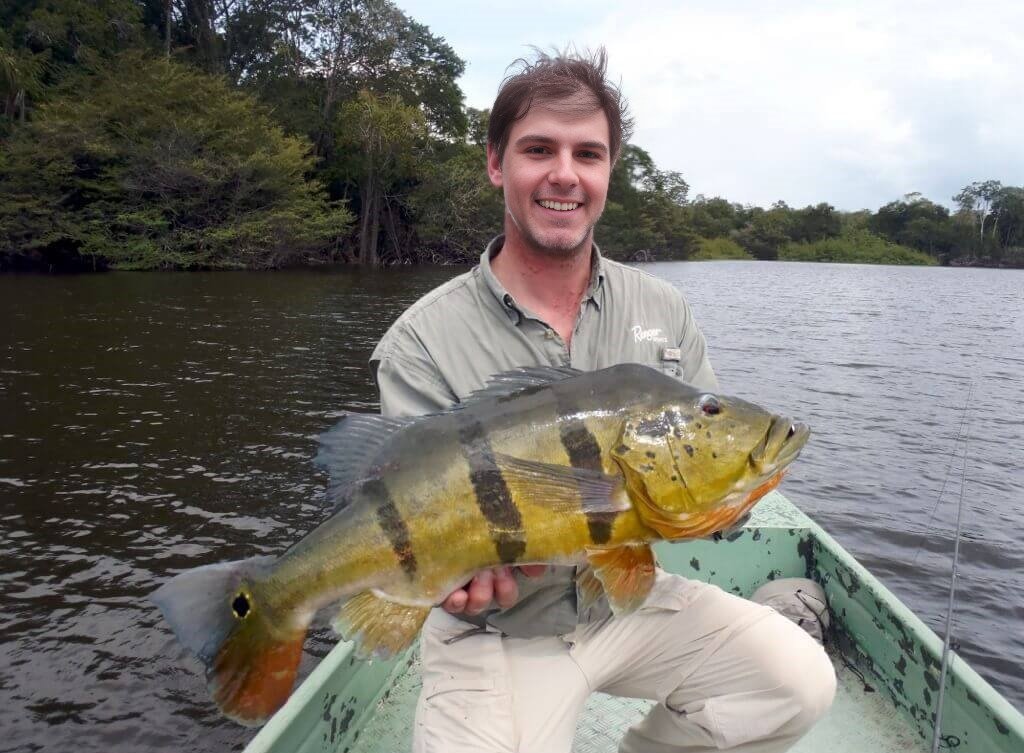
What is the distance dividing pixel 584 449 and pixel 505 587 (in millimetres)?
597

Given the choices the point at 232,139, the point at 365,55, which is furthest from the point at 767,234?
the point at 232,139

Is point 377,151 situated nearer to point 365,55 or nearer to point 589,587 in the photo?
point 365,55

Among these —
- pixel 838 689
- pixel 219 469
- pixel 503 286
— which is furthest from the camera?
pixel 219 469

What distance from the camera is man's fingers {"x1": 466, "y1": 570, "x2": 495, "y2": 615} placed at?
2.46 m

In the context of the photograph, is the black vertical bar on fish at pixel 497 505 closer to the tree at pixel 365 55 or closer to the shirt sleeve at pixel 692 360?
the shirt sleeve at pixel 692 360

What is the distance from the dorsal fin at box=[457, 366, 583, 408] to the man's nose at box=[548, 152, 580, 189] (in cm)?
97

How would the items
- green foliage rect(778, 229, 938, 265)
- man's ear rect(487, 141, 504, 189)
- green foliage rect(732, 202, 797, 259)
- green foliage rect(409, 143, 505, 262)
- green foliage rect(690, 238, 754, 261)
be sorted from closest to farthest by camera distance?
1. man's ear rect(487, 141, 504, 189)
2. green foliage rect(409, 143, 505, 262)
3. green foliage rect(690, 238, 754, 261)
4. green foliage rect(778, 229, 938, 265)
5. green foliage rect(732, 202, 797, 259)

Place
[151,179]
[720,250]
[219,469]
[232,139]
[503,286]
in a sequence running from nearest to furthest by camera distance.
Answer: [503,286] < [219,469] < [151,179] < [232,139] < [720,250]

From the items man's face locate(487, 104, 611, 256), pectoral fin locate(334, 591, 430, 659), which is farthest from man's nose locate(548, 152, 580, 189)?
pectoral fin locate(334, 591, 430, 659)

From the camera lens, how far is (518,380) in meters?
2.54

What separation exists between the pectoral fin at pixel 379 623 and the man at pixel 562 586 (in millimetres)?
136

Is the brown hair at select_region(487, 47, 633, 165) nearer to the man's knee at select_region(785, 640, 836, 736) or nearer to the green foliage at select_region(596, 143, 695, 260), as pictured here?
the man's knee at select_region(785, 640, 836, 736)

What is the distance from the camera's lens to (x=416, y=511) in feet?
7.54

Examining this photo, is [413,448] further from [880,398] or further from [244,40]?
[244,40]
